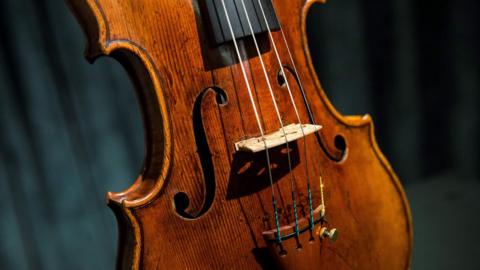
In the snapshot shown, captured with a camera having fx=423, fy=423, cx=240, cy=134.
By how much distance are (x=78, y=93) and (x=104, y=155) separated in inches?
8.5

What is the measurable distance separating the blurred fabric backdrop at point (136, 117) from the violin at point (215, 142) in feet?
2.07

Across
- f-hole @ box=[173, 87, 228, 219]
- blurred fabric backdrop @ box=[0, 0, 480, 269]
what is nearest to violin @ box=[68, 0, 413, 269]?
f-hole @ box=[173, 87, 228, 219]

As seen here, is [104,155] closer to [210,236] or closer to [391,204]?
[210,236]

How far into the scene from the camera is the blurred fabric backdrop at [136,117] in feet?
A: 4.08

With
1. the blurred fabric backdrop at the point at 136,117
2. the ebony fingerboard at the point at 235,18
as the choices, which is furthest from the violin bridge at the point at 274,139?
the blurred fabric backdrop at the point at 136,117

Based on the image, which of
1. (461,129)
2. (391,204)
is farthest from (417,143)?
(391,204)

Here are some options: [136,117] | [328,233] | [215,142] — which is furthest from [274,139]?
[136,117]

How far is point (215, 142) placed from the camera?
2.42 ft

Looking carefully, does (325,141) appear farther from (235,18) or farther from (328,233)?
(235,18)

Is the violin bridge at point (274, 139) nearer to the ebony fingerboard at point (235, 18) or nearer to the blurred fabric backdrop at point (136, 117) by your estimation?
the ebony fingerboard at point (235, 18)

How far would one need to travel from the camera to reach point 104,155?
137 cm

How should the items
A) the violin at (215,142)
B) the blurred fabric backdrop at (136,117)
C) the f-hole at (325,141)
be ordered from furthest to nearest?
the blurred fabric backdrop at (136,117), the f-hole at (325,141), the violin at (215,142)

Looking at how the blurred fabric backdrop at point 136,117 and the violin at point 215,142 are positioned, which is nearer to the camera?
the violin at point 215,142

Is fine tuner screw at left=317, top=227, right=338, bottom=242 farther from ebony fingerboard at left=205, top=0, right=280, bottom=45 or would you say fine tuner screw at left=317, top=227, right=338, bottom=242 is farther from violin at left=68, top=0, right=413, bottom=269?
ebony fingerboard at left=205, top=0, right=280, bottom=45
